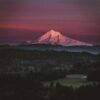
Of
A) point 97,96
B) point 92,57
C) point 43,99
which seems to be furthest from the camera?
point 92,57

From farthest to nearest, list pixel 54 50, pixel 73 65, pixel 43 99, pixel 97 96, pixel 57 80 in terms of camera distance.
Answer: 1. pixel 54 50
2. pixel 73 65
3. pixel 57 80
4. pixel 97 96
5. pixel 43 99

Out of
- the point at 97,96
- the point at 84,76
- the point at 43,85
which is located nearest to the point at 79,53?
the point at 84,76

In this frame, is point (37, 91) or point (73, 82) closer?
point (37, 91)

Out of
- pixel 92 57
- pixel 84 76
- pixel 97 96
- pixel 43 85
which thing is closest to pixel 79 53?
pixel 92 57

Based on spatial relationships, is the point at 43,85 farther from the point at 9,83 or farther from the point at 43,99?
the point at 43,99

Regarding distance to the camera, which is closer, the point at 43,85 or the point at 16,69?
the point at 43,85

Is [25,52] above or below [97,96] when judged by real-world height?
above

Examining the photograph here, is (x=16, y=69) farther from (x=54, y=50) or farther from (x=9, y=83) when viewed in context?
(x=54, y=50)

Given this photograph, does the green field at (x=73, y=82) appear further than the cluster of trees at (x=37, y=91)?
Yes

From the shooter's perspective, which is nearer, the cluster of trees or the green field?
the cluster of trees
